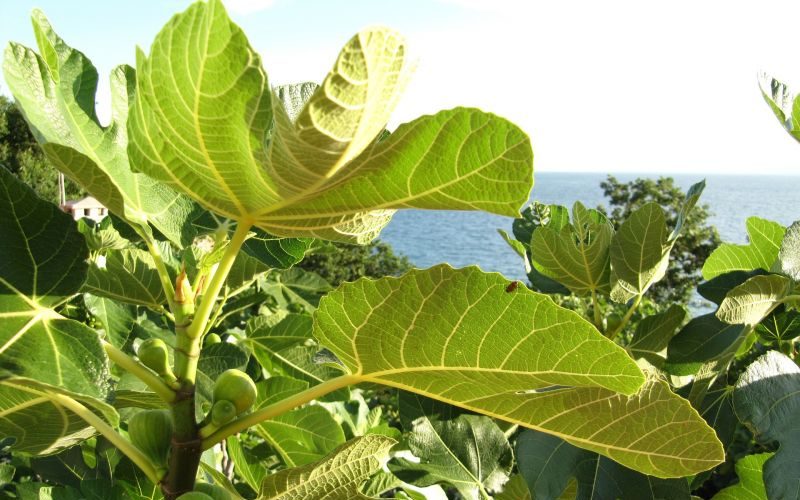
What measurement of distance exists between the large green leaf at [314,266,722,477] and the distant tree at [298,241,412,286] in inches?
325

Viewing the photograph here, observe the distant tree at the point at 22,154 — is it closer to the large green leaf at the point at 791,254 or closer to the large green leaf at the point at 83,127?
the large green leaf at the point at 83,127

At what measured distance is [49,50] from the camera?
57 cm

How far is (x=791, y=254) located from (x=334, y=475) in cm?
66

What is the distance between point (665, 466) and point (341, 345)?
30 centimetres

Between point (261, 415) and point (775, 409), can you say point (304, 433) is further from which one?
point (775, 409)

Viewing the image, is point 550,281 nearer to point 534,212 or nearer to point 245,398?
point 534,212

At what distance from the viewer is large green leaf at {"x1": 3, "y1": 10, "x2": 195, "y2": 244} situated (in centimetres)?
54

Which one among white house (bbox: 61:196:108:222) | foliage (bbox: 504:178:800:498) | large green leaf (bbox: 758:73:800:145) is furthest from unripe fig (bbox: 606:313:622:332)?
white house (bbox: 61:196:108:222)

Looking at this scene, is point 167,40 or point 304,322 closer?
point 167,40

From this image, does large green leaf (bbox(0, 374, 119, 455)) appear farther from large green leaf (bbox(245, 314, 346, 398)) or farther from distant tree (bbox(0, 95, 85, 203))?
distant tree (bbox(0, 95, 85, 203))

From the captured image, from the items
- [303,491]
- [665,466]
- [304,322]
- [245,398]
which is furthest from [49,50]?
[304,322]

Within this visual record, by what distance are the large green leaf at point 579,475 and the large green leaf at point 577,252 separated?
0.31m

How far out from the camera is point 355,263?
31.3ft

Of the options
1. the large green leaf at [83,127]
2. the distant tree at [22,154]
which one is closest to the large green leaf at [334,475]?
the large green leaf at [83,127]
